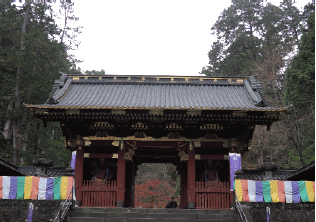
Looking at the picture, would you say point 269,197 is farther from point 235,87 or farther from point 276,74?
point 276,74

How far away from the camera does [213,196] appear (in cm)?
1351


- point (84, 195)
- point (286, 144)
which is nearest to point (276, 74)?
point (286, 144)

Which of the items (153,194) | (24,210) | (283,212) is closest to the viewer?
(24,210)

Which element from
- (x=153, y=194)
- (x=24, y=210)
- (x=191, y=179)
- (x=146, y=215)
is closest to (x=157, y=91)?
(x=191, y=179)

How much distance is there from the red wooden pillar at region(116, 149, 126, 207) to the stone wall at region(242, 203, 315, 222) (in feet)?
16.5

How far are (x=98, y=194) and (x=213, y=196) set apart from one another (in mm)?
4733

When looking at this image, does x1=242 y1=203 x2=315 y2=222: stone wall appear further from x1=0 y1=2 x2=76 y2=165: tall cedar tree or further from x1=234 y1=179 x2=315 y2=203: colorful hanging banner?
x1=0 y1=2 x2=76 y2=165: tall cedar tree

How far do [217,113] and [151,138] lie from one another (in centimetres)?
316

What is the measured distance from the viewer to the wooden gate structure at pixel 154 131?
43.9 ft

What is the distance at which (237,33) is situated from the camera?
3831 centimetres

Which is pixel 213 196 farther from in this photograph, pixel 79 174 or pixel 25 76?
pixel 25 76

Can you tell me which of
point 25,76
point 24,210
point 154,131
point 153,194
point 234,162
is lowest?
point 24,210

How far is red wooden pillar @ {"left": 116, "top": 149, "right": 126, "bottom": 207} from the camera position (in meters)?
13.5

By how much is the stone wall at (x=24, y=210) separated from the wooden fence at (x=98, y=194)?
2.57m
